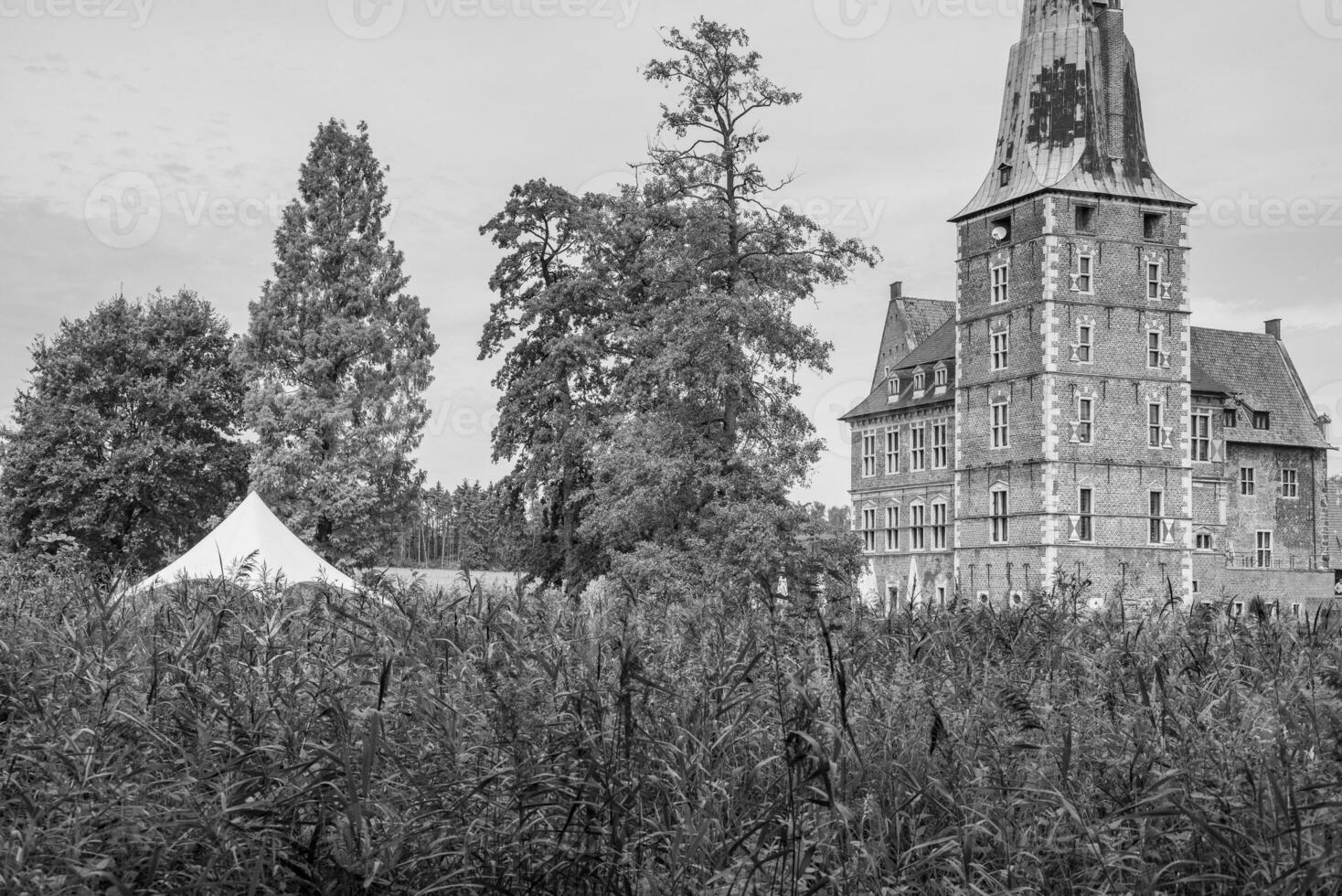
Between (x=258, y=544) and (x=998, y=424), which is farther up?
(x=998, y=424)

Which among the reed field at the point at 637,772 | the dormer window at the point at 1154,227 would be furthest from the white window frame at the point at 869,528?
the reed field at the point at 637,772

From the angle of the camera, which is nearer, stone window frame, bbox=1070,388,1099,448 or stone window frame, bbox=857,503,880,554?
stone window frame, bbox=1070,388,1099,448

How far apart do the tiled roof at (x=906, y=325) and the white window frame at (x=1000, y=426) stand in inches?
468

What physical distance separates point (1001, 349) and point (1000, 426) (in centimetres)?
273

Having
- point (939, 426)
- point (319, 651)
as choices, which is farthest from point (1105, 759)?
point (939, 426)

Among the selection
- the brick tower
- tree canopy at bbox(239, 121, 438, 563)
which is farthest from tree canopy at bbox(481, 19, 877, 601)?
the brick tower

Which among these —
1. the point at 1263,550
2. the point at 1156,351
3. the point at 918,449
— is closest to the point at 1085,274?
the point at 1156,351

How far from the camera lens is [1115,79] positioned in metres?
52.2

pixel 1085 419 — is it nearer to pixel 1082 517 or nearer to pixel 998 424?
pixel 998 424

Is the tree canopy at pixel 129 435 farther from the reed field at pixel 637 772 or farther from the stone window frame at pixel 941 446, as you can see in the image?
the reed field at pixel 637 772

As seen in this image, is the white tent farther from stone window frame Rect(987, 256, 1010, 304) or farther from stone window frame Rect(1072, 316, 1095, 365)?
stone window frame Rect(987, 256, 1010, 304)

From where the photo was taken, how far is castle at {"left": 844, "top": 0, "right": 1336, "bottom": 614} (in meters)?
49.7

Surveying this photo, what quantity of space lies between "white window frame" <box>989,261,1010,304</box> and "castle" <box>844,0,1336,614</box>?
2.5 inches

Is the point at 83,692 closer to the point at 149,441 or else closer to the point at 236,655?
the point at 236,655
